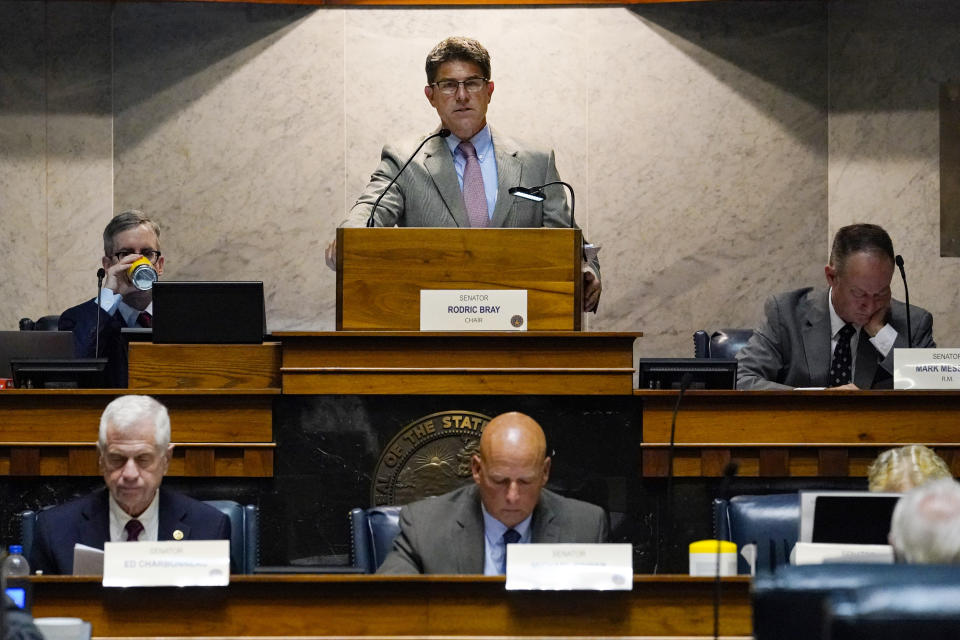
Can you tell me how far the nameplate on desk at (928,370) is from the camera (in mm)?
4258

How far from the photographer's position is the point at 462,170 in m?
5.12

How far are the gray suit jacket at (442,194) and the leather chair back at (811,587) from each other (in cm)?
319

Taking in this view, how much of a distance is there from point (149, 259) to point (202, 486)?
4.73 feet

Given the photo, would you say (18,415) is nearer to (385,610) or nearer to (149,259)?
(149,259)

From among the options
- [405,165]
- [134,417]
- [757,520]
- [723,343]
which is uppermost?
[405,165]

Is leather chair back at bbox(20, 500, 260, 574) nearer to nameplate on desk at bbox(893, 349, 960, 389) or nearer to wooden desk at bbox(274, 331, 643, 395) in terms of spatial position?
wooden desk at bbox(274, 331, 643, 395)

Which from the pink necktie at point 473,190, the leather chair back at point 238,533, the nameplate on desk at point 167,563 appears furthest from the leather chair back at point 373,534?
the pink necktie at point 473,190

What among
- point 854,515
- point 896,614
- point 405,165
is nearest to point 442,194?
point 405,165

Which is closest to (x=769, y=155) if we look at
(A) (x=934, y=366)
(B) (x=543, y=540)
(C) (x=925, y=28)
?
(C) (x=925, y=28)

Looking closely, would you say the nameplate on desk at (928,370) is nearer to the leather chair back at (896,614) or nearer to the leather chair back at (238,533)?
the leather chair back at (238,533)

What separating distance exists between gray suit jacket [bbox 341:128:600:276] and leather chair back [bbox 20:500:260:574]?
1.35m

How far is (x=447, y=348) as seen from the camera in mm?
4172

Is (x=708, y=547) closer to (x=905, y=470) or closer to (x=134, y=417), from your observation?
(x=905, y=470)

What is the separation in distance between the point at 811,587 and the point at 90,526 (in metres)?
2.49
